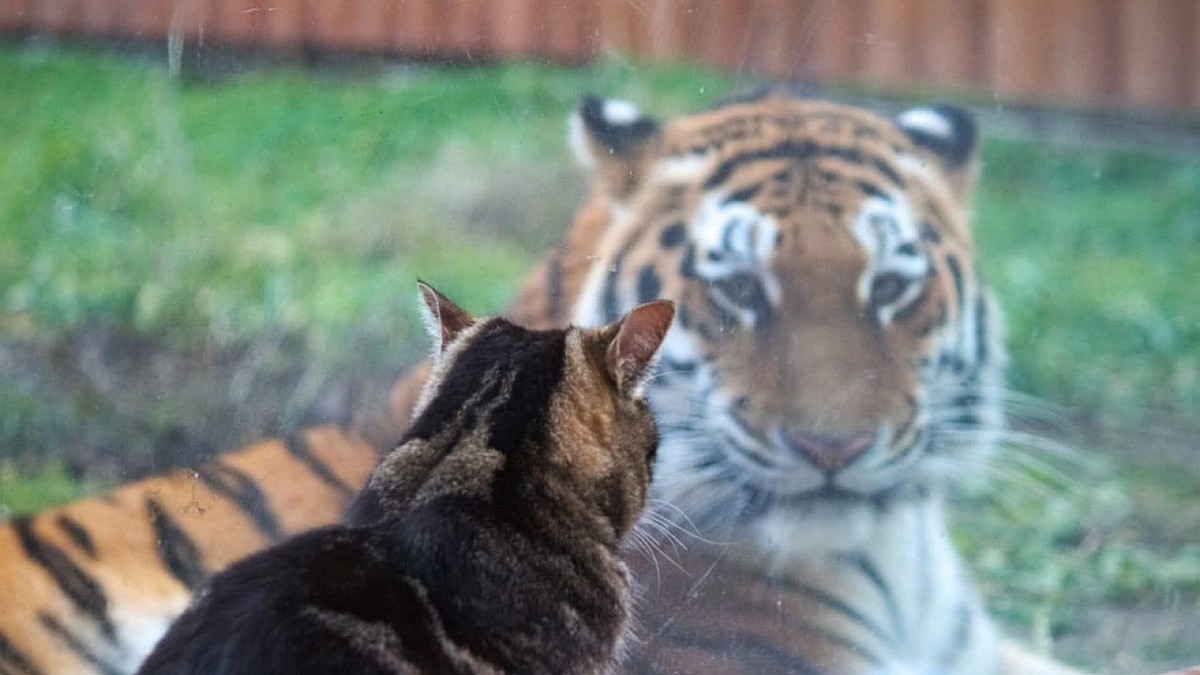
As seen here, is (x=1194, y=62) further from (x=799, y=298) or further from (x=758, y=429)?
(x=758, y=429)

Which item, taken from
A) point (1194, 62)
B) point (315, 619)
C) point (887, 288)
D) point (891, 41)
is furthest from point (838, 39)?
point (315, 619)

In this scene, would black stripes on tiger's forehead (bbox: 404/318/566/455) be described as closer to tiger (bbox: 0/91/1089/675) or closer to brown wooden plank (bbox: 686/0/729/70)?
tiger (bbox: 0/91/1089/675)

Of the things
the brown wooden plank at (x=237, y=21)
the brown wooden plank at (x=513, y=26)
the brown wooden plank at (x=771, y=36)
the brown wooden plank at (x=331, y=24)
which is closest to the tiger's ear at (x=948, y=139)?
the brown wooden plank at (x=771, y=36)

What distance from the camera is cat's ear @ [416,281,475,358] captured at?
378 centimetres

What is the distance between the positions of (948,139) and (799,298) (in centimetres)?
62

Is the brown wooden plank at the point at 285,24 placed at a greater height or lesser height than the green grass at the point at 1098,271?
greater

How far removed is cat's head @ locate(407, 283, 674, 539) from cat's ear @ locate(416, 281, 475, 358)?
10 mm

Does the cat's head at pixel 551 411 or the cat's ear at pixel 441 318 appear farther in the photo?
the cat's ear at pixel 441 318

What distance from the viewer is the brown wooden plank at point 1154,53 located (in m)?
4.44

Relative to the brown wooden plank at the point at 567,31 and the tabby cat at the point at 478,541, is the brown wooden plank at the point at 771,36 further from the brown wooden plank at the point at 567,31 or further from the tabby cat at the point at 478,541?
the tabby cat at the point at 478,541

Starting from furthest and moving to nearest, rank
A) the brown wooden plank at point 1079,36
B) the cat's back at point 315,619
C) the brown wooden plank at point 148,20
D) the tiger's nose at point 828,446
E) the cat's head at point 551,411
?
the brown wooden plank at point 148,20, the brown wooden plank at point 1079,36, the tiger's nose at point 828,446, the cat's head at point 551,411, the cat's back at point 315,619

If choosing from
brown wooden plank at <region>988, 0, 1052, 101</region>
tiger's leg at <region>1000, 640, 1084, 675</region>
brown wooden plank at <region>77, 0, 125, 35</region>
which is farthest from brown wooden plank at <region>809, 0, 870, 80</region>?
brown wooden plank at <region>77, 0, 125, 35</region>

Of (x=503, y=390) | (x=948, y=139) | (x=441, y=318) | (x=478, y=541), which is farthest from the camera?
(x=948, y=139)

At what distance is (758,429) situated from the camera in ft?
14.2
